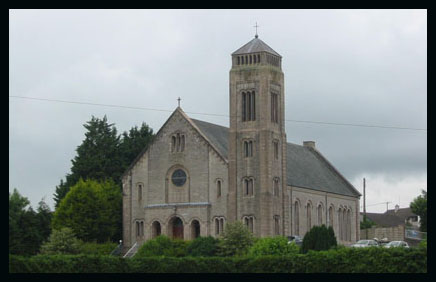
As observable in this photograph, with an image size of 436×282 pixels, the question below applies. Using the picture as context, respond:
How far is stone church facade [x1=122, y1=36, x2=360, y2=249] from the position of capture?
300ft

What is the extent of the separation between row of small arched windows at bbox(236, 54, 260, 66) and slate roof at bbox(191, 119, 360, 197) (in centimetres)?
741

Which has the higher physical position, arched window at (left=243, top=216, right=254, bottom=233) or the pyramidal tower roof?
the pyramidal tower roof

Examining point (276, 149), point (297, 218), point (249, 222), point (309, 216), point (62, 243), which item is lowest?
point (62, 243)

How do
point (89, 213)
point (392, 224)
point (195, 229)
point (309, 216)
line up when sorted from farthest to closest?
point (392, 224) → point (309, 216) → point (89, 213) → point (195, 229)

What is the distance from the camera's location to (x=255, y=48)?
305ft

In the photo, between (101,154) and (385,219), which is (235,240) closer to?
(101,154)

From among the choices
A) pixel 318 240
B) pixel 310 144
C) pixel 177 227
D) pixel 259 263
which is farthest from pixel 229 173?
pixel 259 263

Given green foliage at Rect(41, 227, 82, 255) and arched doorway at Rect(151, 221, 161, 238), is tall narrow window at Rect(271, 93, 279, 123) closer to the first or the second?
arched doorway at Rect(151, 221, 161, 238)

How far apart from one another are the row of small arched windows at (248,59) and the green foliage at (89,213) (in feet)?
59.1

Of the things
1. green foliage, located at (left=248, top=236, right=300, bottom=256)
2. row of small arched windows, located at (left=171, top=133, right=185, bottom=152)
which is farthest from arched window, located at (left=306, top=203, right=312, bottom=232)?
green foliage, located at (left=248, top=236, right=300, bottom=256)

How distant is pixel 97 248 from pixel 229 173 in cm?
1351

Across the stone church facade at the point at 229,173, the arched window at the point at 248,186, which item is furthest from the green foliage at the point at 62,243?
the arched window at the point at 248,186
